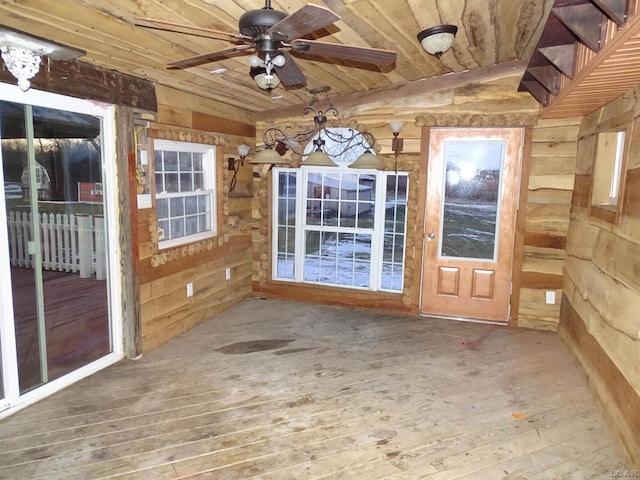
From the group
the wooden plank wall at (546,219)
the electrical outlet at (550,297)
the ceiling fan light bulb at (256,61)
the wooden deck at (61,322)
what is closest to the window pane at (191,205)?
the wooden deck at (61,322)

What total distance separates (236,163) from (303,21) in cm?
333

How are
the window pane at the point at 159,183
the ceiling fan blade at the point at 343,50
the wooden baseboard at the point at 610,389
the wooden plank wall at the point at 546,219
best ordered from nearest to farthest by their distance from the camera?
1. the ceiling fan blade at the point at 343,50
2. the wooden baseboard at the point at 610,389
3. the window pane at the point at 159,183
4. the wooden plank wall at the point at 546,219

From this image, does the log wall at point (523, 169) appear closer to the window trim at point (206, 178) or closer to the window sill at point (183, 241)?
the window trim at point (206, 178)

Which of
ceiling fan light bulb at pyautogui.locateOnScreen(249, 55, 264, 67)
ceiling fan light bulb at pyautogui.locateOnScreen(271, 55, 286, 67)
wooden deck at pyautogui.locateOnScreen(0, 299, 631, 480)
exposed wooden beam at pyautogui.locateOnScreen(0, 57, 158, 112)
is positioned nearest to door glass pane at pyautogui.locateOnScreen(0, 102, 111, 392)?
exposed wooden beam at pyautogui.locateOnScreen(0, 57, 158, 112)

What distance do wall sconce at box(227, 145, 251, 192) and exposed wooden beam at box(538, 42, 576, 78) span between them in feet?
10.0

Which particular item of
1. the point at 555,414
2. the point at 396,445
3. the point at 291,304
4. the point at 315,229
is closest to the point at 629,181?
the point at 555,414

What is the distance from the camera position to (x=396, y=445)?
2.46m

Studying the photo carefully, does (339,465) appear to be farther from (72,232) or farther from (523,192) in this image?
(523,192)

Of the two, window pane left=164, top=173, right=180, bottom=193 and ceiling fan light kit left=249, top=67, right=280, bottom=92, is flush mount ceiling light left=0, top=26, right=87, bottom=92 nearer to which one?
ceiling fan light kit left=249, top=67, right=280, bottom=92

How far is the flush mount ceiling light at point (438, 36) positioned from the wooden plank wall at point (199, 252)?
221 cm

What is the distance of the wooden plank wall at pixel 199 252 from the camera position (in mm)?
3686

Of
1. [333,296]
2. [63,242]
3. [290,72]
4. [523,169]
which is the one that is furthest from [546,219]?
[63,242]

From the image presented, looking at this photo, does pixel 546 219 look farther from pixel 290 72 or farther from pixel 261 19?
pixel 261 19

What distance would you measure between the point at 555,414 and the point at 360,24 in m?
2.79
